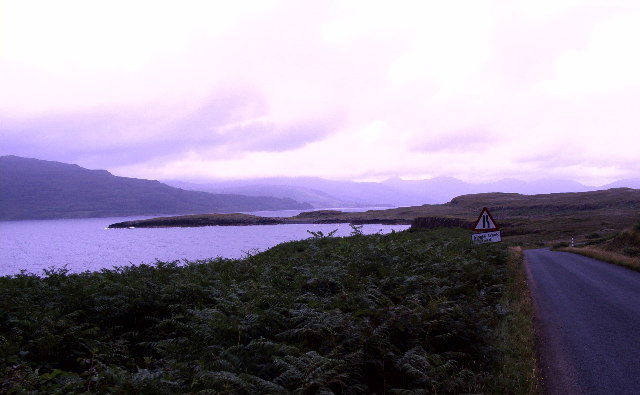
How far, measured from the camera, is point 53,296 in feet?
33.7

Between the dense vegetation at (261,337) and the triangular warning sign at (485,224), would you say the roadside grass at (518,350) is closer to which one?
the dense vegetation at (261,337)

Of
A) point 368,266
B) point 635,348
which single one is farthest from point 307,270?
point 635,348

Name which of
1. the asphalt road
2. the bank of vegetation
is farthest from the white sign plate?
the bank of vegetation

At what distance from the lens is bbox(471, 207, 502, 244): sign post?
1598 cm

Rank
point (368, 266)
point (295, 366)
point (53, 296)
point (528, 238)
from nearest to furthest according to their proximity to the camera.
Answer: point (295, 366) → point (53, 296) → point (368, 266) → point (528, 238)

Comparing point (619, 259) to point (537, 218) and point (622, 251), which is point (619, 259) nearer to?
point (622, 251)

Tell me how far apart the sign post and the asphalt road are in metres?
2.24

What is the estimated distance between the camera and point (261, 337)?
5957mm

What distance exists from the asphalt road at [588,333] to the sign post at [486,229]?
224 centimetres

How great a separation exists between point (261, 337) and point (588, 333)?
7.42 m

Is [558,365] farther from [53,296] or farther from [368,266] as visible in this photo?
[53,296]

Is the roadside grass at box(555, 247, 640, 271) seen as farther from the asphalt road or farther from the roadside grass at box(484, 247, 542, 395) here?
the roadside grass at box(484, 247, 542, 395)

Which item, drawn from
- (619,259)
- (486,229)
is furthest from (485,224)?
(619,259)

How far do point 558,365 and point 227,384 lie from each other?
577 cm
